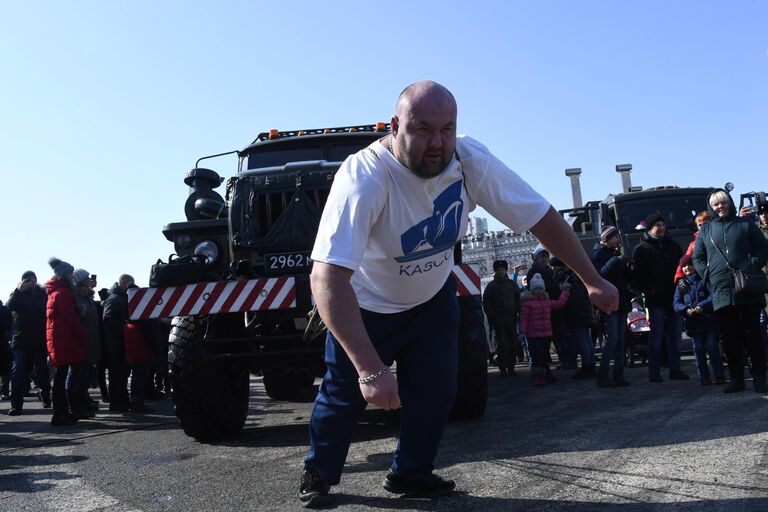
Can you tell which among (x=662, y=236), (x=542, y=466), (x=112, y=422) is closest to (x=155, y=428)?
(x=112, y=422)

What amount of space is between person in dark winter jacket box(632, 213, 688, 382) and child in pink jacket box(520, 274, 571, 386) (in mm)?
1266

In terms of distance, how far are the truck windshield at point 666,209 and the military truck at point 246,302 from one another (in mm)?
8808

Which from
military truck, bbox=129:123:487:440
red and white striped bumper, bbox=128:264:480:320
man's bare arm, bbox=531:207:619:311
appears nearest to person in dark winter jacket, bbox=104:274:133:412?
military truck, bbox=129:123:487:440

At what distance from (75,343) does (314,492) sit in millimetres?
5640

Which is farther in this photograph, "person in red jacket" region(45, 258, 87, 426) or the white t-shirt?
"person in red jacket" region(45, 258, 87, 426)

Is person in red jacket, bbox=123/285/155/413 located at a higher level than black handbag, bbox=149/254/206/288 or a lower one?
lower

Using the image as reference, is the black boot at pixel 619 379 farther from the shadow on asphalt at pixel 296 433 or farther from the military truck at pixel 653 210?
the military truck at pixel 653 210

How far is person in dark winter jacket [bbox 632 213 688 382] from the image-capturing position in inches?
313

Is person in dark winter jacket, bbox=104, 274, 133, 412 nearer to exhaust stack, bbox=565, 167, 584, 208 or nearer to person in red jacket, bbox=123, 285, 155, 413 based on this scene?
person in red jacket, bbox=123, 285, 155, 413

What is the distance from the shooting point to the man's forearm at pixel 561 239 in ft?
10.9

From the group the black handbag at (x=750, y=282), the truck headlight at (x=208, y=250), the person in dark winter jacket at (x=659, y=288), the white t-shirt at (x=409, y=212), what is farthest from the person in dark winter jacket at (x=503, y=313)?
the white t-shirt at (x=409, y=212)

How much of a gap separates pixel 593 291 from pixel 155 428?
5.32 m

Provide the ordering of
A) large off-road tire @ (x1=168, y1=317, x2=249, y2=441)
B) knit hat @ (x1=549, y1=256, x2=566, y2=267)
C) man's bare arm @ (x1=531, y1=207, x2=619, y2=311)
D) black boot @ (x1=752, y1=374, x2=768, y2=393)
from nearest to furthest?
man's bare arm @ (x1=531, y1=207, x2=619, y2=311) → large off-road tire @ (x1=168, y1=317, x2=249, y2=441) → black boot @ (x1=752, y1=374, x2=768, y2=393) → knit hat @ (x1=549, y1=256, x2=566, y2=267)

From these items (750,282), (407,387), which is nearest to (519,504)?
(407,387)
